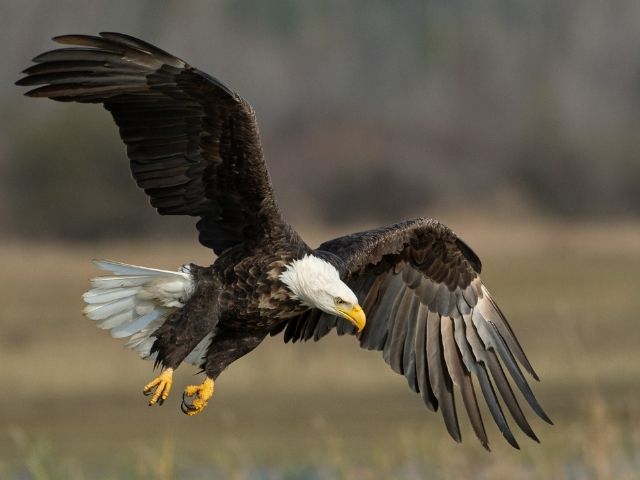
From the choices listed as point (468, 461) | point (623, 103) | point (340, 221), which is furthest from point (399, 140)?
point (468, 461)

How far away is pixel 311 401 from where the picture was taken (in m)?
14.4

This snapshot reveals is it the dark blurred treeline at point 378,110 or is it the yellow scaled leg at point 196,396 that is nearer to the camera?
the yellow scaled leg at point 196,396

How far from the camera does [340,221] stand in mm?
29047

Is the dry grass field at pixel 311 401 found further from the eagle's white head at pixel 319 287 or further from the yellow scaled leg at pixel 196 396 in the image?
the eagle's white head at pixel 319 287

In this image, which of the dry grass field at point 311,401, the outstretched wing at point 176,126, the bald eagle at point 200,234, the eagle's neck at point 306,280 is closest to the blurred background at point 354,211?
the dry grass field at point 311,401

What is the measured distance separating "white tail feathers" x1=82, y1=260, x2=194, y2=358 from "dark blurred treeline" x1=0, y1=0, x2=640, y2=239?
60.5 ft

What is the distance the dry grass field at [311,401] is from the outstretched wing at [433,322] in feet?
1.83

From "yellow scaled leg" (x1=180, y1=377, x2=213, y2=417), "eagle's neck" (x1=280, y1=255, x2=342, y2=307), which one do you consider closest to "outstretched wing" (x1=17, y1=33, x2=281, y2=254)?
"eagle's neck" (x1=280, y1=255, x2=342, y2=307)

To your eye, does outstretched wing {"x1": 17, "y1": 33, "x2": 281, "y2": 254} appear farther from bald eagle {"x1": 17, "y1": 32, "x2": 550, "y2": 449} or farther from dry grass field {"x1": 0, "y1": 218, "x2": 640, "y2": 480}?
dry grass field {"x1": 0, "y1": 218, "x2": 640, "y2": 480}

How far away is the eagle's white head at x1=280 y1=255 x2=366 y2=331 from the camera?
731cm

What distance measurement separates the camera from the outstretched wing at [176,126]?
23.0 ft

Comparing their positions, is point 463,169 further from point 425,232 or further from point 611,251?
point 425,232

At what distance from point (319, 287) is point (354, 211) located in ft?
75.2

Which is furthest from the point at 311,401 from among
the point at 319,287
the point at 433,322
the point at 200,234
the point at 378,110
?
the point at 378,110
